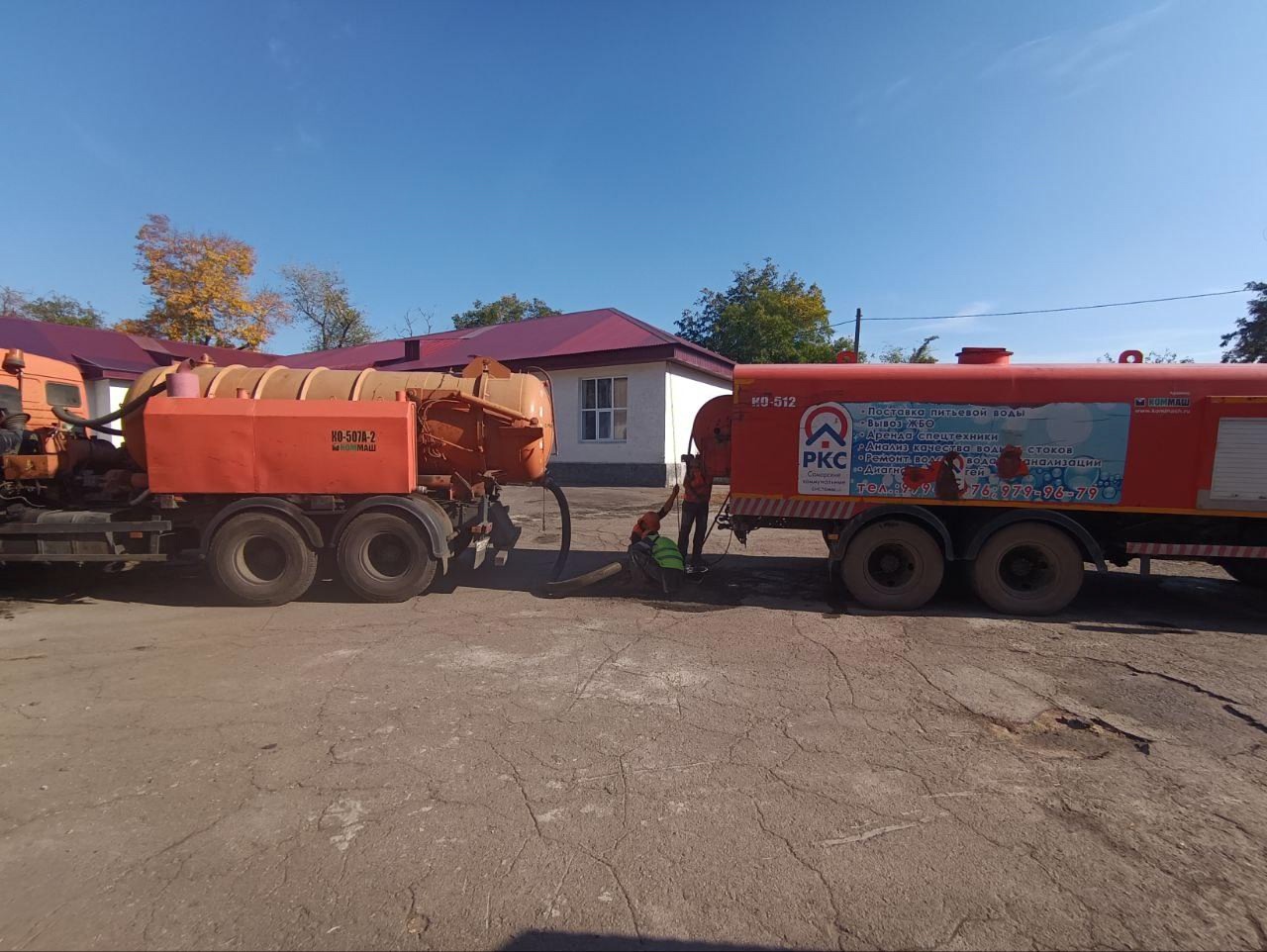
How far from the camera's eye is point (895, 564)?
6.79 m

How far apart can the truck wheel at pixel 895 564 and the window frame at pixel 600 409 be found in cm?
1294

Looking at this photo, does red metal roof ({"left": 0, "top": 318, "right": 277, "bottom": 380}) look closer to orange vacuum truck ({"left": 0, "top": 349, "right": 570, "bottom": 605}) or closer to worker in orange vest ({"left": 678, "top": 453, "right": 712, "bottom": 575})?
orange vacuum truck ({"left": 0, "top": 349, "right": 570, "bottom": 605})

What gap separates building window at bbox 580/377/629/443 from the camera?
19297mm

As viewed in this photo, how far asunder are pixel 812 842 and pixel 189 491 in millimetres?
7076

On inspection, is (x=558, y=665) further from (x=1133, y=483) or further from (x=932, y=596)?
(x=1133, y=483)

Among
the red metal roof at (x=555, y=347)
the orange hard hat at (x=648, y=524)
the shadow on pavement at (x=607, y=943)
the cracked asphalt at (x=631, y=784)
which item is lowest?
the cracked asphalt at (x=631, y=784)

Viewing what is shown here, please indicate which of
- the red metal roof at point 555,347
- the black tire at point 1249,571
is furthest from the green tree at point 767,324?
the black tire at point 1249,571

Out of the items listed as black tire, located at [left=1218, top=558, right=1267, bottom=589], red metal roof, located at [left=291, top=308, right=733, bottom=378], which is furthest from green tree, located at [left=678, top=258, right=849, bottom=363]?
black tire, located at [left=1218, top=558, right=1267, bottom=589]

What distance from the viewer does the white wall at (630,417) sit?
1848cm

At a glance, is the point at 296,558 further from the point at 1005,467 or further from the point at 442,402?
the point at 1005,467

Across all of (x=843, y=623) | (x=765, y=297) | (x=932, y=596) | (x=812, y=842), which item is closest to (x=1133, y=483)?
(x=932, y=596)

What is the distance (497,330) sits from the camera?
88.4 ft

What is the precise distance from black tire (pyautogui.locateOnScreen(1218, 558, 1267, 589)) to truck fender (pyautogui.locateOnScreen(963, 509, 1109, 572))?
89.0 inches

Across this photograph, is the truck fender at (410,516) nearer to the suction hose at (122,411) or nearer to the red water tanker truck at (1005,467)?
the suction hose at (122,411)
